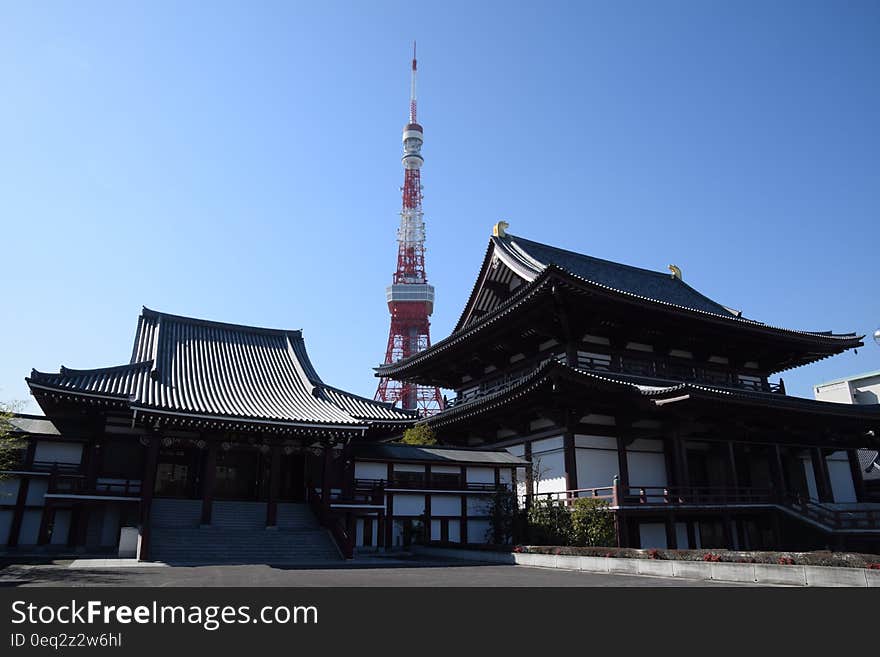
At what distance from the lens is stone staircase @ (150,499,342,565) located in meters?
20.6

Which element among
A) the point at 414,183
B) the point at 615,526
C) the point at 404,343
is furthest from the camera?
the point at 414,183

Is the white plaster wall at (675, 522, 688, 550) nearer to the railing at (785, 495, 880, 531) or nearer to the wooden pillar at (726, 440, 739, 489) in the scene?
the wooden pillar at (726, 440, 739, 489)

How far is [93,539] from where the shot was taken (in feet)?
78.3

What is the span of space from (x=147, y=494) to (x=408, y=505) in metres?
11.1

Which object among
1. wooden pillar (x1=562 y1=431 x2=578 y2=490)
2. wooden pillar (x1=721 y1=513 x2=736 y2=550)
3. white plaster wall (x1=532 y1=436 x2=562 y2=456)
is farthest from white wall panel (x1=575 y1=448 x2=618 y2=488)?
wooden pillar (x1=721 y1=513 x2=736 y2=550)

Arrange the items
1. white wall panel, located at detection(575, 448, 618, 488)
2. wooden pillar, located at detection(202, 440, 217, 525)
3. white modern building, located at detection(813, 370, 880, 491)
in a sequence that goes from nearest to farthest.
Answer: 1. wooden pillar, located at detection(202, 440, 217, 525)
2. white wall panel, located at detection(575, 448, 618, 488)
3. white modern building, located at detection(813, 370, 880, 491)

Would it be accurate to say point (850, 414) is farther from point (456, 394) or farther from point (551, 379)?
point (456, 394)

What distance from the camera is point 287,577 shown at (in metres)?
15.1

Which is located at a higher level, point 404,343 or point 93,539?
point 404,343

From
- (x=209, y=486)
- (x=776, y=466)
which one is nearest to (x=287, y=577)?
(x=209, y=486)

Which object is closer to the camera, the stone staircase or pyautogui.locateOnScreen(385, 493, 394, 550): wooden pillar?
the stone staircase

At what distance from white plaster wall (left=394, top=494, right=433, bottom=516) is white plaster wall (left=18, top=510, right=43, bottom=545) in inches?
571

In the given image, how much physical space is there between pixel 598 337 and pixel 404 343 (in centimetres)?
5554
